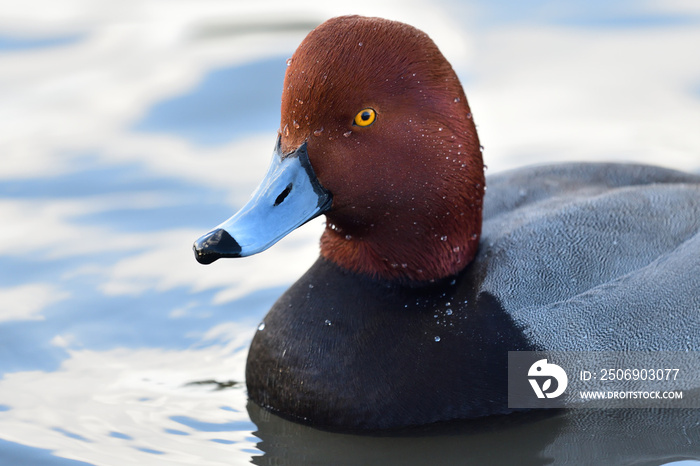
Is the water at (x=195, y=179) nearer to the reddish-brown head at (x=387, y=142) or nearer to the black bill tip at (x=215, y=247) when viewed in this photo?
the reddish-brown head at (x=387, y=142)

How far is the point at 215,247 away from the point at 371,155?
0.76 m

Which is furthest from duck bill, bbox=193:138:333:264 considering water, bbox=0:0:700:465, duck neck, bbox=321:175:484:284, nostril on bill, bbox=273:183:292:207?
water, bbox=0:0:700:465

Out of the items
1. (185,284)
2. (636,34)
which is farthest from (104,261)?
(636,34)

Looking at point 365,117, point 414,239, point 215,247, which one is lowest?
point 215,247

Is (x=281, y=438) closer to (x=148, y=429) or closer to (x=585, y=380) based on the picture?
(x=148, y=429)

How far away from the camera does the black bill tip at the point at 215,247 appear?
13.9ft

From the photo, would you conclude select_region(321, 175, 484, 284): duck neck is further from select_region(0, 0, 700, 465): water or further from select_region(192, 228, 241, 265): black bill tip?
select_region(0, 0, 700, 465): water

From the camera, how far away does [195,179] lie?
7.03m

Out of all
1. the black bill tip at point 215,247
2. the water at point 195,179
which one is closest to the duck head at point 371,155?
the black bill tip at point 215,247

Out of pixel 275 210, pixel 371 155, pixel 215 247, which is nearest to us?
pixel 215 247

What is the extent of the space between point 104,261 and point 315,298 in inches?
75.3

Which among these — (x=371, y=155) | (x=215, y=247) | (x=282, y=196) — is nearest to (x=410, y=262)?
(x=371, y=155)

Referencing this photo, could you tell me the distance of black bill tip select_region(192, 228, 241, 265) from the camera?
424cm

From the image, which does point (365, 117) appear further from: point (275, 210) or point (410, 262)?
point (410, 262)
